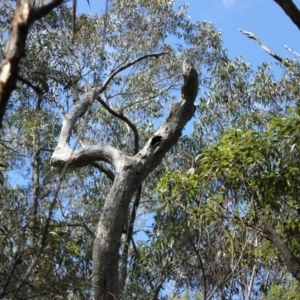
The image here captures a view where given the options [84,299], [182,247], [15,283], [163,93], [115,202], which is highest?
[163,93]

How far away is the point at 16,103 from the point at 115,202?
15.8 ft

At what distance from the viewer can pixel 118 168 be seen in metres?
3.76

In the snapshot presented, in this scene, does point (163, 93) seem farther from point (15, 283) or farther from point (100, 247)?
point (15, 283)

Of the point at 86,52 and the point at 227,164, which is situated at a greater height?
Result: the point at 86,52

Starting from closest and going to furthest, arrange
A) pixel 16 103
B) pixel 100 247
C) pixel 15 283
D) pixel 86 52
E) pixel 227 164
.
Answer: pixel 15 283, pixel 100 247, pixel 227 164, pixel 16 103, pixel 86 52

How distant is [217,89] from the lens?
8.84 meters

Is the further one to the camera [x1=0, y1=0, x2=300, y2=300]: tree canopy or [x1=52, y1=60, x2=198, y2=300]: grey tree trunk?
[x1=52, y1=60, x2=198, y2=300]: grey tree trunk

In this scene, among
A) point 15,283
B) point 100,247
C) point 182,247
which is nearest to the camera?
point 15,283

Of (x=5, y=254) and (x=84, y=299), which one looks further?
(x=84, y=299)

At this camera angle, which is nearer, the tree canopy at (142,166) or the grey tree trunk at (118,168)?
the tree canopy at (142,166)

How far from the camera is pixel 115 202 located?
349 centimetres

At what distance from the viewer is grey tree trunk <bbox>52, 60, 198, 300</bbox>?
128 inches

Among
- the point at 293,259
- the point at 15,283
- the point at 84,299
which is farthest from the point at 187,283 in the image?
the point at 15,283

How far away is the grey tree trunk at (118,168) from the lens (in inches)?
128
